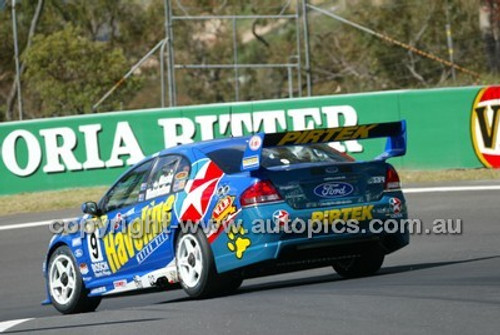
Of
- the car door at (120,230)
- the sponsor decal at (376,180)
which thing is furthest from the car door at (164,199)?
the sponsor decal at (376,180)

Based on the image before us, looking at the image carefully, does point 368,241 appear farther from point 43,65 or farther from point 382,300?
point 43,65

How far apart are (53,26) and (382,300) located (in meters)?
42.9

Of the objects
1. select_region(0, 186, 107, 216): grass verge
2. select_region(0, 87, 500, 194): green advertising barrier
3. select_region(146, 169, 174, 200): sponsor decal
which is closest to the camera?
select_region(146, 169, 174, 200): sponsor decal

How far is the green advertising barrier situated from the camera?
21734 millimetres

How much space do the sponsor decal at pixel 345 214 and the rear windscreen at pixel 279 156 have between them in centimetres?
52

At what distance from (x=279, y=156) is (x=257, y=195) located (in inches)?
26.0

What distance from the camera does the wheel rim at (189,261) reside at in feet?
32.4

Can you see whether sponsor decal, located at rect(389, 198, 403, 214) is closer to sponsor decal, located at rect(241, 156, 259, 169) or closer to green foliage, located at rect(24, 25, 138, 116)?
sponsor decal, located at rect(241, 156, 259, 169)

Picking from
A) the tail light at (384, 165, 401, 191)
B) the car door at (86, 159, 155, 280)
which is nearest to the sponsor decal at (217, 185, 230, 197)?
the car door at (86, 159, 155, 280)

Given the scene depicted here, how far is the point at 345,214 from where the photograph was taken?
9.96 meters

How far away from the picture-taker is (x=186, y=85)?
186 ft

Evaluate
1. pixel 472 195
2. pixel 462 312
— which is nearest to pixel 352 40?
pixel 472 195

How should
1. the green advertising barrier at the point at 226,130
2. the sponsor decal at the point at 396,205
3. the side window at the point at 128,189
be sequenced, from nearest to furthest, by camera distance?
the sponsor decal at the point at 396,205 < the side window at the point at 128,189 < the green advertising barrier at the point at 226,130

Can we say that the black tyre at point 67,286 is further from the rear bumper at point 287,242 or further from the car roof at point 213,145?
the rear bumper at point 287,242
